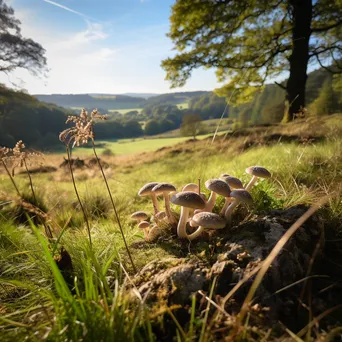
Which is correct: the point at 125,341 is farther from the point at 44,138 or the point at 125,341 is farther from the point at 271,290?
the point at 44,138

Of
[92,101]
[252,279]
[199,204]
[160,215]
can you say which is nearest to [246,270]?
[252,279]

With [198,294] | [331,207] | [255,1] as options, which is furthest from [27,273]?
[255,1]

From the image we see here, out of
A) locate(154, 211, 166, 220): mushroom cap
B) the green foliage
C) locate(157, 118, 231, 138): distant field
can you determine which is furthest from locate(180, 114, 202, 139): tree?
locate(154, 211, 166, 220): mushroom cap

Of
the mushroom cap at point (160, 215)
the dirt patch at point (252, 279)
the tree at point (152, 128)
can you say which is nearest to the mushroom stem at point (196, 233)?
the dirt patch at point (252, 279)

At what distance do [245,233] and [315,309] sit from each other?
63 cm

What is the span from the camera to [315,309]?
1.30m

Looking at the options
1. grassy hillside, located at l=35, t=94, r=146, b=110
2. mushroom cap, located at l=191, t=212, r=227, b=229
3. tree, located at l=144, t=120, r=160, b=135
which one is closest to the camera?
mushroom cap, located at l=191, t=212, r=227, b=229

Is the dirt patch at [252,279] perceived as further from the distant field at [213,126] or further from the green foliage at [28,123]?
the green foliage at [28,123]

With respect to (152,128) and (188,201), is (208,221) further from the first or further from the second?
(152,128)

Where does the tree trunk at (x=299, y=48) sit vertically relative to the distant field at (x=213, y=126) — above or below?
above

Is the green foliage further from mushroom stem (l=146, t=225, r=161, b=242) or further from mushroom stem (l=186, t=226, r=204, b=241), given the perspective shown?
mushroom stem (l=186, t=226, r=204, b=241)

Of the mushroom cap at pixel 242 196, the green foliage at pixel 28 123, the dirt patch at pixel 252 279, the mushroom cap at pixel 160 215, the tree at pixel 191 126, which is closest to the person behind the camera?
the dirt patch at pixel 252 279

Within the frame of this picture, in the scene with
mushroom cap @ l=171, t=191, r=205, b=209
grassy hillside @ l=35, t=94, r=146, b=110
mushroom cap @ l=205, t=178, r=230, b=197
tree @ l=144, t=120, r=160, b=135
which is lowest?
mushroom cap @ l=171, t=191, r=205, b=209

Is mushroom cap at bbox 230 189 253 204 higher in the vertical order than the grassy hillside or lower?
lower
